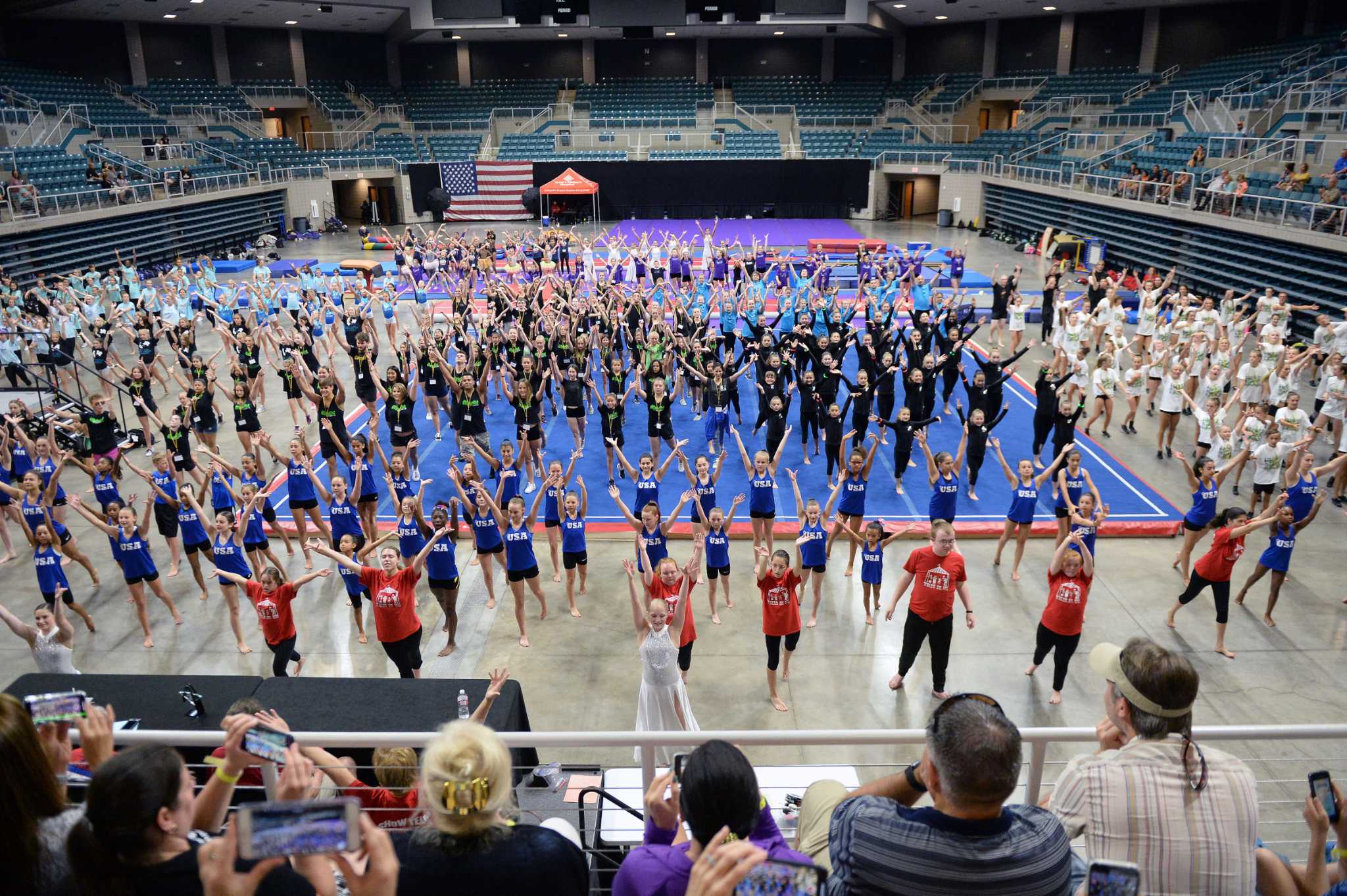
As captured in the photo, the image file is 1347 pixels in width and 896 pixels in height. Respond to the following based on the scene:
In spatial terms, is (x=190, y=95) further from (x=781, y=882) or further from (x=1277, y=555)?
(x=781, y=882)

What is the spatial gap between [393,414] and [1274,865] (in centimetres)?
1250

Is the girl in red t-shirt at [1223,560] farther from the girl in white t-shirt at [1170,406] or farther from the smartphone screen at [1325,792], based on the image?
the smartphone screen at [1325,792]

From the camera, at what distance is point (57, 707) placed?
3.02 m

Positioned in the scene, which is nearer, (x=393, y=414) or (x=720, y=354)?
(x=393, y=414)

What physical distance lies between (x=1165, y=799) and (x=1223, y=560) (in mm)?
7401

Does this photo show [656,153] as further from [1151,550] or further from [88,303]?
[1151,550]

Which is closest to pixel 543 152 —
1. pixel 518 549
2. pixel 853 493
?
pixel 853 493

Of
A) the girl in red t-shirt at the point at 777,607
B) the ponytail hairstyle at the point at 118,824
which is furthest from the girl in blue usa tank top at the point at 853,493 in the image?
the ponytail hairstyle at the point at 118,824

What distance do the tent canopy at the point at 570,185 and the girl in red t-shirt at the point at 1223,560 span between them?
3327cm

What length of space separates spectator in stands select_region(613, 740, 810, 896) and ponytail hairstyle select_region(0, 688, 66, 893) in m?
1.78

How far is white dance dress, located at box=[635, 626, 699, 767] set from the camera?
281 inches

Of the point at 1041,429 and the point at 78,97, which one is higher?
the point at 78,97

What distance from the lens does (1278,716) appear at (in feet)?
27.4

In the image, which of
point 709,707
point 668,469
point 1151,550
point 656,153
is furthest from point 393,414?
point 656,153
